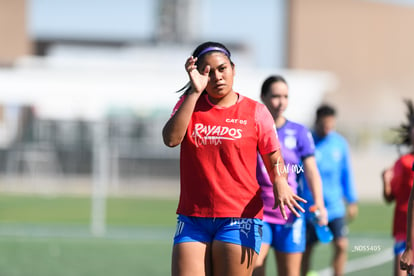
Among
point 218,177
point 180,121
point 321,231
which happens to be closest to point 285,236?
point 321,231

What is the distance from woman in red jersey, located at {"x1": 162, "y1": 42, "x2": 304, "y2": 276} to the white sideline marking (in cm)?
634

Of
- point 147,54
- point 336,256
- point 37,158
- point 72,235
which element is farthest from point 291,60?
point 336,256

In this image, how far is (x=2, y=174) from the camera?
30875 millimetres

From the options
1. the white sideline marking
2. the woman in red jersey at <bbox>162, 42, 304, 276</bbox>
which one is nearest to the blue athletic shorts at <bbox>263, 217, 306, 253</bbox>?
the woman in red jersey at <bbox>162, 42, 304, 276</bbox>

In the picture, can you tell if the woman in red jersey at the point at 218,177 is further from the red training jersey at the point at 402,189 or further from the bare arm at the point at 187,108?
the red training jersey at the point at 402,189

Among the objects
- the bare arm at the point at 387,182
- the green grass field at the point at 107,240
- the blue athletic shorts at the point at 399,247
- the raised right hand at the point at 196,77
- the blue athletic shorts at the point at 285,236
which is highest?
the raised right hand at the point at 196,77

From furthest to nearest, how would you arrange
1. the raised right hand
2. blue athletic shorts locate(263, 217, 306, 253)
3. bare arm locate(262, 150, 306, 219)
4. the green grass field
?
the green grass field < blue athletic shorts locate(263, 217, 306, 253) < bare arm locate(262, 150, 306, 219) < the raised right hand

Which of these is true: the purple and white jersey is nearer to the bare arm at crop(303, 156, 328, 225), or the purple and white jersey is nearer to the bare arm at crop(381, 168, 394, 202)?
the bare arm at crop(303, 156, 328, 225)

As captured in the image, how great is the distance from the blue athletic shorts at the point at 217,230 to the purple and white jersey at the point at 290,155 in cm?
174

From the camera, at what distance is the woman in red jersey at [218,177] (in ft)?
19.8

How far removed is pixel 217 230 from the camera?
611 centimetres

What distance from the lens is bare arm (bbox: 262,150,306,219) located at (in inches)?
237

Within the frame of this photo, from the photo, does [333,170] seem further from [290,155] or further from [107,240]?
[107,240]

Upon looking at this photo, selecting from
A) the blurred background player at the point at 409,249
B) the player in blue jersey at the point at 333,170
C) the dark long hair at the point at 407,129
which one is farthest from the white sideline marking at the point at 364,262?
the blurred background player at the point at 409,249
